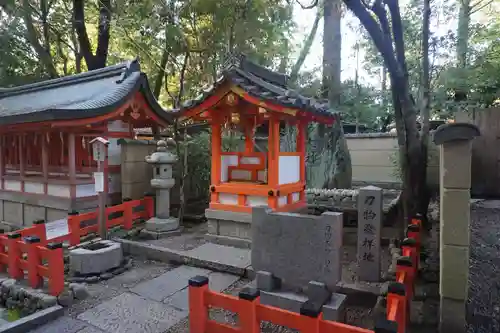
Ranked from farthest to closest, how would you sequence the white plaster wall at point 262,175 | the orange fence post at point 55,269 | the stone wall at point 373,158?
the stone wall at point 373,158, the white plaster wall at point 262,175, the orange fence post at point 55,269

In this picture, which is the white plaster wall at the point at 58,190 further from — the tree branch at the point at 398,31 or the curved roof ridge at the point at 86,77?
the tree branch at the point at 398,31

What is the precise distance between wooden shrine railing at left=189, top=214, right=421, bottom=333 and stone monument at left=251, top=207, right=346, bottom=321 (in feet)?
2.71

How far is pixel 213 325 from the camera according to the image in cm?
398

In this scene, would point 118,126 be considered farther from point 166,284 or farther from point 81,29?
Answer: point 81,29

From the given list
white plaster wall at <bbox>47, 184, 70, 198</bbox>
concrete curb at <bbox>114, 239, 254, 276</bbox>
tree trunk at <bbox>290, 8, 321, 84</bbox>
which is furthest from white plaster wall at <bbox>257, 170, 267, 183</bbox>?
tree trunk at <bbox>290, 8, 321, 84</bbox>

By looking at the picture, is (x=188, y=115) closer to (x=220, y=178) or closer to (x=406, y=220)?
(x=220, y=178)

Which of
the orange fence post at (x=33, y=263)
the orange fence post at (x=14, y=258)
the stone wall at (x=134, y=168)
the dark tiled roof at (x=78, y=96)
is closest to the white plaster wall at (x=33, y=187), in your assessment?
the dark tiled roof at (x=78, y=96)

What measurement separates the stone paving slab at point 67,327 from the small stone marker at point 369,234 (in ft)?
13.9

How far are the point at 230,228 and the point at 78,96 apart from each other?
678 centimetres

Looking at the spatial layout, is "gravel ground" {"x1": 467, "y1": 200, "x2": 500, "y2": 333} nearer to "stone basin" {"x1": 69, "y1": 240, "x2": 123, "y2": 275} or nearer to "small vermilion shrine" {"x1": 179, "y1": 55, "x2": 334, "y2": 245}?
"small vermilion shrine" {"x1": 179, "y1": 55, "x2": 334, "y2": 245}

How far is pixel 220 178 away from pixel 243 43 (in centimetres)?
636

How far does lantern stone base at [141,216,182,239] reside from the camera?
28.3 ft

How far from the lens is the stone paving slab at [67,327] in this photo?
4531mm

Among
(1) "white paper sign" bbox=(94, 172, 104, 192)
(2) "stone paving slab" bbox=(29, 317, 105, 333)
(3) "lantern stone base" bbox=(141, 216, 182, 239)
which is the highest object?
(1) "white paper sign" bbox=(94, 172, 104, 192)
